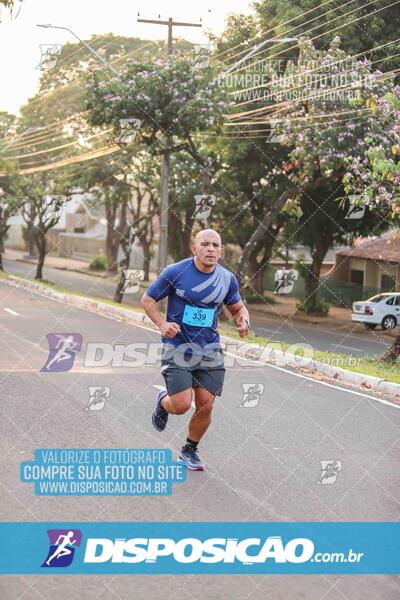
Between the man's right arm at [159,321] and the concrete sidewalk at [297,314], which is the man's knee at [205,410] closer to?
the man's right arm at [159,321]

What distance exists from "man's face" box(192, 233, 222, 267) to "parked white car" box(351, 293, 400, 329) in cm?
2897

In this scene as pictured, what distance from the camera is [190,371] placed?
327 inches

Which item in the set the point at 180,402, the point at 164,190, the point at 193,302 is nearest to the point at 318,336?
the point at 164,190

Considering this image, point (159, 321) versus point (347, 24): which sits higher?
point (347, 24)

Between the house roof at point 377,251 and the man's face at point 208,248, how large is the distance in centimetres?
3360

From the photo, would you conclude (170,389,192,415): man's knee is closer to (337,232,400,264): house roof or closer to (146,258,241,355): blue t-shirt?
(146,258,241,355): blue t-shirt

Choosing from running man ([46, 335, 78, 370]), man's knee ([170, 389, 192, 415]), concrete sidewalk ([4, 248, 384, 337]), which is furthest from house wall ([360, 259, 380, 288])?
man's knee ([170, 389, 192, 415])

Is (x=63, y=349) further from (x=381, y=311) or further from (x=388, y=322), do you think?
(x=388, y=322)

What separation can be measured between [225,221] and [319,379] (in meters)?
28.6

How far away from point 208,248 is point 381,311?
29065 millimetres

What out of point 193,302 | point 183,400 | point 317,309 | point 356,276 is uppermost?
Result: point 193,302

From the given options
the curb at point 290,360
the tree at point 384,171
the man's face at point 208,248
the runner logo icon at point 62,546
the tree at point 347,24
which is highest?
the tree at point 347,24

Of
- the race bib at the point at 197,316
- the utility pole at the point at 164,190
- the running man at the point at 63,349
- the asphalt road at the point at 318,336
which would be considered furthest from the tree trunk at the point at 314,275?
the race bib at the point at 197,316

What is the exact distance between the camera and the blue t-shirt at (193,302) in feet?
27.0
